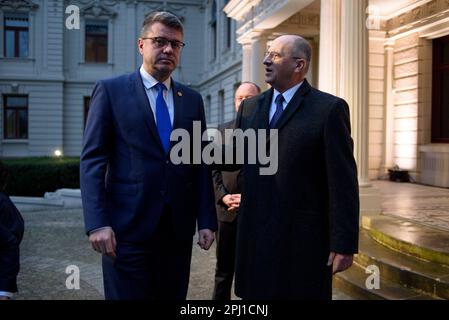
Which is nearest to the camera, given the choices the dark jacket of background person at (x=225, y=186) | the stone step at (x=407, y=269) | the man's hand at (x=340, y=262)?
the man's hand at (x=340, y=262)

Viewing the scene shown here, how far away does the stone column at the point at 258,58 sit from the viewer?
37.8ft

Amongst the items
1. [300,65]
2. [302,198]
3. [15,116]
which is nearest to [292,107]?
[300,65]

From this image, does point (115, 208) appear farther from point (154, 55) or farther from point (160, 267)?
point (154, 55)

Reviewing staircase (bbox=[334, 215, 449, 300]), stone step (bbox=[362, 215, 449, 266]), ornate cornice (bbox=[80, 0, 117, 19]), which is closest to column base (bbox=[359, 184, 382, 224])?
stone step (bbox=[362, 215, 449, 266])

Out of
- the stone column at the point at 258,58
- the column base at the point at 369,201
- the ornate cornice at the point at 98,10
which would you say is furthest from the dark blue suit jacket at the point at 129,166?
the ornate cornice at the point at 98,10

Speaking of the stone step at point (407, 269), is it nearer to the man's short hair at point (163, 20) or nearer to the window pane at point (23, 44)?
the man's short hair at point (163, 20)

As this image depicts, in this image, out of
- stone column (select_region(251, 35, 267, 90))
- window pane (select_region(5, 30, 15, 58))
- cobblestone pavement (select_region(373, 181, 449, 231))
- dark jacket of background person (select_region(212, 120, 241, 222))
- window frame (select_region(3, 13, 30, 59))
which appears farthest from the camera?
window pane (select_region(5, 30, 15, 58))

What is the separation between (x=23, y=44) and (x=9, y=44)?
807 mm

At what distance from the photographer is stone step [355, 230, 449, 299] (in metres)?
4.26

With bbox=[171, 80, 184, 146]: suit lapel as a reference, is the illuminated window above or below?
above

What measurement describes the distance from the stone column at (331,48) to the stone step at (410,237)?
2.25 m

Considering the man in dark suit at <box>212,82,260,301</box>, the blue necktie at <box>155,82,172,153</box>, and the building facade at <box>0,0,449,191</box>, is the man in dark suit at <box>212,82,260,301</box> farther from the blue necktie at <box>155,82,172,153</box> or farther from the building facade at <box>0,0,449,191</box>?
the building facade at <box>0,0,449,191</box>

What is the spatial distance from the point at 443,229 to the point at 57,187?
13818mm

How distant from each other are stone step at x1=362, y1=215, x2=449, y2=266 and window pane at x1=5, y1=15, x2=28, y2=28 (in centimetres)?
2811
